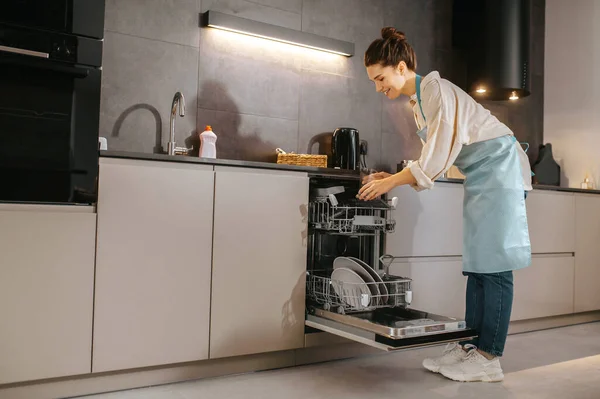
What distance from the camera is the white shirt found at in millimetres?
2135

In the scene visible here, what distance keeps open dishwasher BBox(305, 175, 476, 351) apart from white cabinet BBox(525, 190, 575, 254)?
1148 millimetres

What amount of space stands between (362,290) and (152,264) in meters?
0.78

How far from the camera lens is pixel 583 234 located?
11.6 feet

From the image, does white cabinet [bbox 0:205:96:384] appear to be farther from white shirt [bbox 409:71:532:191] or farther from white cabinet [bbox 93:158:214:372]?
white shirt [bbox 409:71:532:191]

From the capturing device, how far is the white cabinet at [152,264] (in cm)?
191

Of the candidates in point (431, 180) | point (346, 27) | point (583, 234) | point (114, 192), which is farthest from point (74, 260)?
point (583, 234)

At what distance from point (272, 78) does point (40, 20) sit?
4.46ft

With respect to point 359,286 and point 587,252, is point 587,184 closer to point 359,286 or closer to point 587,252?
point 587,252

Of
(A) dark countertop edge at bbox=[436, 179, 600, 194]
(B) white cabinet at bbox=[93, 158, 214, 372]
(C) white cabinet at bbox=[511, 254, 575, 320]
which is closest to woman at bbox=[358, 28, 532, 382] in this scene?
(A) dark countertop edge at bbox=[436, 179, 600, 194]

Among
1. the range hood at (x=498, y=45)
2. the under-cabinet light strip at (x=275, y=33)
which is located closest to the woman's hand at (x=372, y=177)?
the under-cabinet light strip at (x=275, y=33)

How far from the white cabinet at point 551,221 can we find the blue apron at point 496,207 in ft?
3.18

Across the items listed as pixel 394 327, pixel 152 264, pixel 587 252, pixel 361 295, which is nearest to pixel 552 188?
pixel 587 252

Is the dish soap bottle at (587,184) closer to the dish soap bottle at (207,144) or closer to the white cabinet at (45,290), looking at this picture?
the dish soap bottle at (207,144)

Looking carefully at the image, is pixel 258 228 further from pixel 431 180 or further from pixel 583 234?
pixel 583 234
